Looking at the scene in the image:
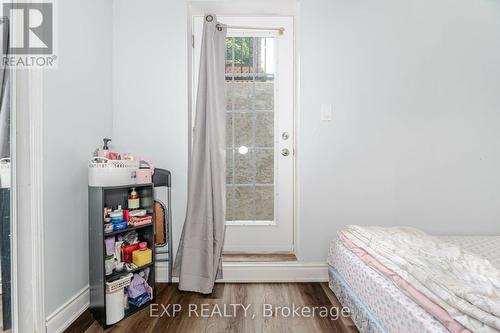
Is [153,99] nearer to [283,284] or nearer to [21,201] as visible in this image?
[21,201]

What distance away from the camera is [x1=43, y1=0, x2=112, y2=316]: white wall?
1403 mm

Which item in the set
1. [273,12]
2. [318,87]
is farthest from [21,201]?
[273,12]

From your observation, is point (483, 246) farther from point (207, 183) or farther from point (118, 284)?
point (118, 284)

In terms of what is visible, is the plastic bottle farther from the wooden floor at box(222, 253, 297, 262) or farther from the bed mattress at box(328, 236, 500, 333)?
the bed mattress at box(328, 236, 500, 333)

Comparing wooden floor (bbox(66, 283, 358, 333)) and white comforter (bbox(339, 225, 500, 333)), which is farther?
wooden floor (bbox(66, 283, 358, 333))

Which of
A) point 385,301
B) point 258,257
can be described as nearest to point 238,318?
point 258,257

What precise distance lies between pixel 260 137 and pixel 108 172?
1264mm

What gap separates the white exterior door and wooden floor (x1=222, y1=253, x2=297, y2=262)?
0.21 ft

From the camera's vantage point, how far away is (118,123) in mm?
2064

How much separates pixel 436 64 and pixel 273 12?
1.38m

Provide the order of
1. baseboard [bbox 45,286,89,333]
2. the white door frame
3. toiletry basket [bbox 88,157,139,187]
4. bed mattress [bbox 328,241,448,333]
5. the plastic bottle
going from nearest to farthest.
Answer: bed mattress [bbox 328,241,448,333] → the white door frame → baseboard [bbox 45,286,89,333] → toiletry basket [bbox 88,157,139,187] → the plastic bottle

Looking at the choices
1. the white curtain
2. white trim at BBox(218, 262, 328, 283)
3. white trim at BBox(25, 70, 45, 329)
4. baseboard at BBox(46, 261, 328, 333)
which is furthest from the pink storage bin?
white trim at BBox(218, 262, 328, 283)

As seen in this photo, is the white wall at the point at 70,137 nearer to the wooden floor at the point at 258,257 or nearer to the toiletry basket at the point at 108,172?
the toiletry basket at the point at 108,172

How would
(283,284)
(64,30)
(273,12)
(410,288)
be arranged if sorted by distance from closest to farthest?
(410,288), (64,30), (283,284), (273,12)
